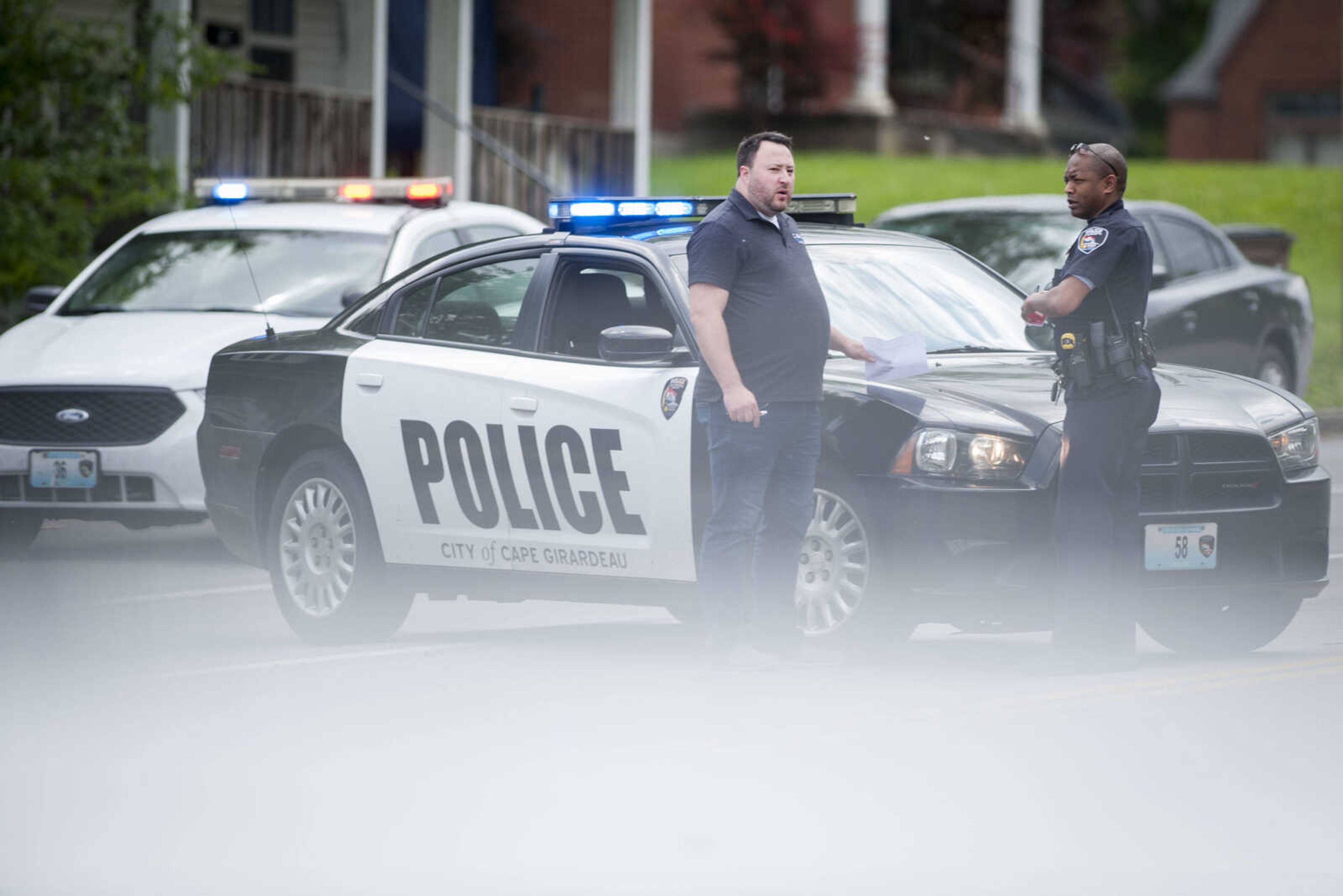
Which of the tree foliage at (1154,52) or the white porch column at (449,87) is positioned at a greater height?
the tree foliage at (1154,52)

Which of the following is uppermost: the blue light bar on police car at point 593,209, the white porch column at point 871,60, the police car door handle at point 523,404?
the white porch column at point 871,60

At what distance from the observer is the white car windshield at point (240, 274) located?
43.4ft

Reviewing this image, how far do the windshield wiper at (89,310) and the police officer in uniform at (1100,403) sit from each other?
20.9 feet

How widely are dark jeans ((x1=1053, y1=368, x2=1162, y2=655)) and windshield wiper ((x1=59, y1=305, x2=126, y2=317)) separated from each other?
6565 mm

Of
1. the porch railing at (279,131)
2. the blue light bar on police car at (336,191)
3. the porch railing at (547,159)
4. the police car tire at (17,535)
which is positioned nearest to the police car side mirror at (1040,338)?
the blue light bar on police car at (336,191)

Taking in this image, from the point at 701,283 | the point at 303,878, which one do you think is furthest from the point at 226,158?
the point at 303,878

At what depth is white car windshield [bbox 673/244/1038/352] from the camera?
9398 mm

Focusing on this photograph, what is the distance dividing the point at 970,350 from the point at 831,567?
1.23 metres

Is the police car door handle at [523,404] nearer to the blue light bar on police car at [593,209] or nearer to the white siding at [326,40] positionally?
the blue light bar on police car at [593,209]

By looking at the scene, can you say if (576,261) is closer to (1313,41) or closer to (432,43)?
(432,43)

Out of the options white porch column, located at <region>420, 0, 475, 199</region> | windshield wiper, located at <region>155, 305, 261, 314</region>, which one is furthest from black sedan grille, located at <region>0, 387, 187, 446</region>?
white porch column, located at <region>420, 0, 475, 199</region>

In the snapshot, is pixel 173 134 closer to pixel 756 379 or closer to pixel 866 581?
pixel 756 379

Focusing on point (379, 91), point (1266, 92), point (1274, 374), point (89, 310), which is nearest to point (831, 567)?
point (89, 310)

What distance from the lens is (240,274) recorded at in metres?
13.6
